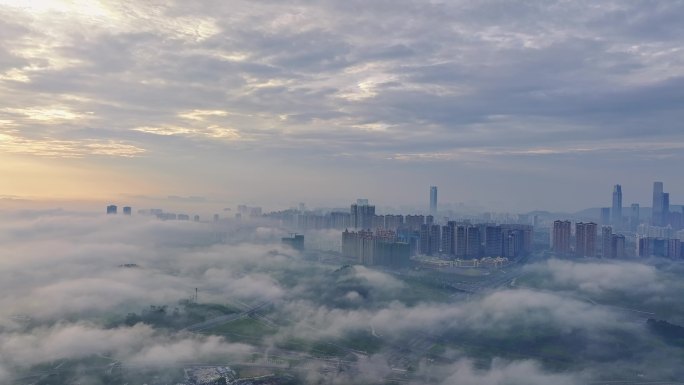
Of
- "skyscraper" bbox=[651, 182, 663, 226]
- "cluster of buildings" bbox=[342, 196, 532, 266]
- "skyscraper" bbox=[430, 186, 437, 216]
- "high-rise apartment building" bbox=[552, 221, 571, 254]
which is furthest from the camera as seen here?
"skyscraper" bbox=[430, 186, 437, 216]

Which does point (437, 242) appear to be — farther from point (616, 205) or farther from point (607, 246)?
point (616, 205)

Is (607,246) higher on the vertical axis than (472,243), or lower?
higher

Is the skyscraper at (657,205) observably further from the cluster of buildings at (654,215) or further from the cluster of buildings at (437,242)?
the cluster of buildings at (437,242)

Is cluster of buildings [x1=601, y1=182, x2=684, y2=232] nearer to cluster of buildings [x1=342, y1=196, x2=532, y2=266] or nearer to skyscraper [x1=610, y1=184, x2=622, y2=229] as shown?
skyscraper [x1=610, y1=184, x2=622, y2=229]

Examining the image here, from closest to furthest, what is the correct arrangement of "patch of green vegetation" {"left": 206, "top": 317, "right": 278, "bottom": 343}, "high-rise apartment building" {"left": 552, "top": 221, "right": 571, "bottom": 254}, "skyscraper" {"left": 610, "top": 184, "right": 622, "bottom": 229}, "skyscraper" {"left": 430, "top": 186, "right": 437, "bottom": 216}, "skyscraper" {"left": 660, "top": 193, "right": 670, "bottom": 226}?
"patch of green vegetation" {"left": 206, "top": 317, "right": 278, "bottom": 343} → "high-rise apartment building" {"left": 552, "top": 221, "right": 571, "bottom": 254} → "skyscraper" {"left": 660, "top": 193, "right": 670, "bottom": 226} → "skyscraper" {"left": 610, "top": 184, "right": 622, "bottom": 229} → "skyscraper" {"left": 430, "top": 186, "right": 437, "bottom": 216}

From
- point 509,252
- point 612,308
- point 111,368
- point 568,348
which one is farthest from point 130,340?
point 509,252

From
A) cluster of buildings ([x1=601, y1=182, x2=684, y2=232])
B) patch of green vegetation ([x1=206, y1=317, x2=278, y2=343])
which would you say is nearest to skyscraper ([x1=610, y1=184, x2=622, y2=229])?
cluster of buildings ([x1=601, y1=182, x2=684, y2=232])

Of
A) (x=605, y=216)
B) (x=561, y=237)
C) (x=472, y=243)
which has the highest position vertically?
(x=605, y=216)

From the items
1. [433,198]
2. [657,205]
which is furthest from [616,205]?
[433,198]
